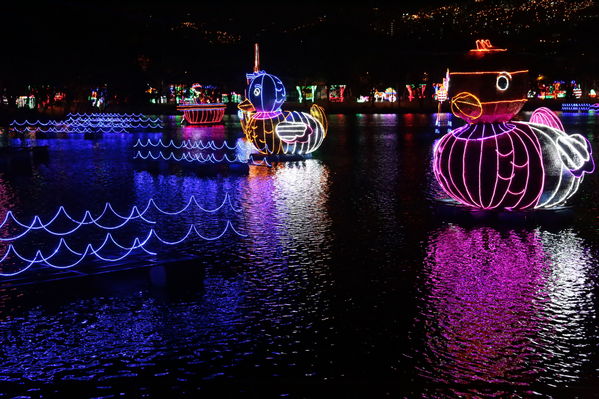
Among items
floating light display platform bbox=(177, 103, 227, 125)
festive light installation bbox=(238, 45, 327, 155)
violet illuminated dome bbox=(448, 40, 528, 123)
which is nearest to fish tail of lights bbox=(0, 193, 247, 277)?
violet illuminated dome bbox=(448, 40, 528, 123)

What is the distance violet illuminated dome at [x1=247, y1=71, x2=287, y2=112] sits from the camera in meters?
22.1

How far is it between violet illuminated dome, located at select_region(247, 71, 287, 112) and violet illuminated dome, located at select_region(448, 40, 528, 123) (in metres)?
10.4

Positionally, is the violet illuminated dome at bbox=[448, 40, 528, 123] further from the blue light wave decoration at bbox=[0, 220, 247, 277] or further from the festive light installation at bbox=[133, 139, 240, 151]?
the festive light installation at bbox=[133, 139, 240, 151]

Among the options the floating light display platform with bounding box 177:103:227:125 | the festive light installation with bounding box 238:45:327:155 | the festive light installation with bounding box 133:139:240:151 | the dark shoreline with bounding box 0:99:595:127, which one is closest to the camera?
the festive light installation with bounding box 238:45:327:155

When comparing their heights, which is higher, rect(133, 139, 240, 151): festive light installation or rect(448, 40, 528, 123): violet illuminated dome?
rect(448, 40, 528, 123): violet illuminated dome

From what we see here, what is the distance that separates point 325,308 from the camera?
741 centimetres

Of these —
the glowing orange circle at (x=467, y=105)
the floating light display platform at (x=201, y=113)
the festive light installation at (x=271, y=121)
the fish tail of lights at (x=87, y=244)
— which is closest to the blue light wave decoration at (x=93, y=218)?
the fish tail of lights at (x=87, y=244)

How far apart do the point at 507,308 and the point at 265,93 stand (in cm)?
1560

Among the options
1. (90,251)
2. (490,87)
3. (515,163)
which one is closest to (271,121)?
(490,87)

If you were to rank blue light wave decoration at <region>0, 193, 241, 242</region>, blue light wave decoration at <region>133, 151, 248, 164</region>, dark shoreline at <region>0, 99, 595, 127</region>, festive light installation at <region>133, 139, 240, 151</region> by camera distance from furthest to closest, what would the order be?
dark shoreline at <region>0, 99, 595, 127</region>
festive light installation at <region>133, 139, 240, 151</region>
blue light wave decoration at <region>133, 151, 248, 164</region>
blue light wave decoration at <region>0, 193, 241, 242</region>

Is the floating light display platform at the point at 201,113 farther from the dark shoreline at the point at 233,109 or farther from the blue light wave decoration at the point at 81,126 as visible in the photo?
the dark shoreline at the point at 233,109

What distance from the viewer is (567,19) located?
8244cm

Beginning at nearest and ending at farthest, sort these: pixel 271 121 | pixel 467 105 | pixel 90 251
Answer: pixel 90 251
pixel 467 105
pixel 271 121

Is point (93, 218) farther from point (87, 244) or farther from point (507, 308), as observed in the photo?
point (507, 308)
